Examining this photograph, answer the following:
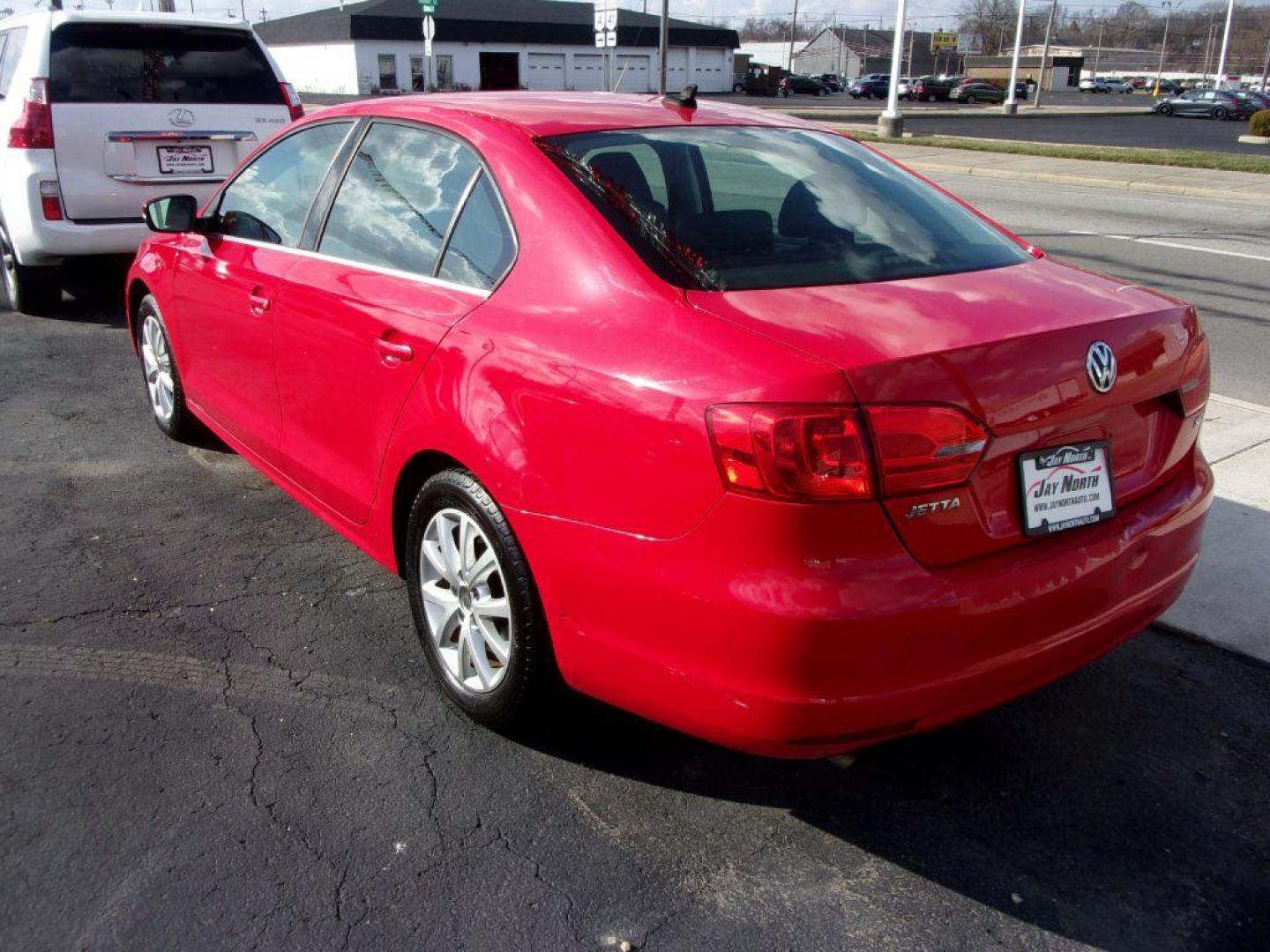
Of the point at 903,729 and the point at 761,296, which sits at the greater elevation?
the point at 761,296

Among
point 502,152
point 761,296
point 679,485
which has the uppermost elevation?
point 502,152

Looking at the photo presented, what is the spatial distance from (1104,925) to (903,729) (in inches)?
25.0

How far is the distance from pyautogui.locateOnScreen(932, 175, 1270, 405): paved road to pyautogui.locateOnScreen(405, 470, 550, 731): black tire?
5.09 metres

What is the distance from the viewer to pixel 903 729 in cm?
250

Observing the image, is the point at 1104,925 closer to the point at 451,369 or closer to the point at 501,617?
the point at 501,617

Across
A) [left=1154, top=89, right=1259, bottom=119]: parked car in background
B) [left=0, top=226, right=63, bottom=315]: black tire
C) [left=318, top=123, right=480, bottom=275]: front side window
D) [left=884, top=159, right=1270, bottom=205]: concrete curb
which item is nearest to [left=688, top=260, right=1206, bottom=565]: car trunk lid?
[left=318, top=123, right=480, bottom=275]: front side window

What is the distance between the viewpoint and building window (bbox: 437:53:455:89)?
6212cm

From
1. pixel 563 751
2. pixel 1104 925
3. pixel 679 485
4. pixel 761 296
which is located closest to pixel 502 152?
pixel 761 296

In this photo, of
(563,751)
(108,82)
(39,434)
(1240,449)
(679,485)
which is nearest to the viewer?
(679,485)

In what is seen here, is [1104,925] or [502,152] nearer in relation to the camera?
[1104,925]

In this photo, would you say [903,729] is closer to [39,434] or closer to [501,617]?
[501,617]

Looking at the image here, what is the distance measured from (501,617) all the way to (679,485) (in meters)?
0.84

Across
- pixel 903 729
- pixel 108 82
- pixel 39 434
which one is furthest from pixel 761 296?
pixel 108 82

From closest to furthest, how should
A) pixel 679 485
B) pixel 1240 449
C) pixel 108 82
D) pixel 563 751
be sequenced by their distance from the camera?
pixel 679 485 → pixel 563 751 → pixel 1240 449 → pixel 108 82
